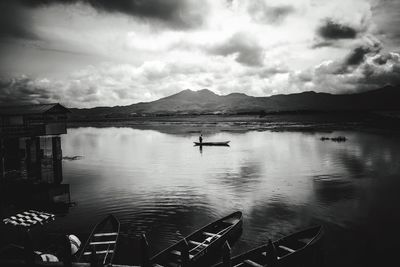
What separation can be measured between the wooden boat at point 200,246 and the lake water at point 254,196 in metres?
1.30

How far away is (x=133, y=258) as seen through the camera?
16297 mm

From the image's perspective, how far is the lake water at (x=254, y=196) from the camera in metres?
18.9

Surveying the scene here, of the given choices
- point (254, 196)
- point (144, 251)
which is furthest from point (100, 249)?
point (254, 196)

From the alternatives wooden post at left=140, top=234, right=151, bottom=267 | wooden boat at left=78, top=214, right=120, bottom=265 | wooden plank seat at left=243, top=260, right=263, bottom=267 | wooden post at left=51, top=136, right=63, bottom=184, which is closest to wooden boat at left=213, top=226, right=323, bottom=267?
wooden plank seat at left=243, top=260, right=263, bottom=267

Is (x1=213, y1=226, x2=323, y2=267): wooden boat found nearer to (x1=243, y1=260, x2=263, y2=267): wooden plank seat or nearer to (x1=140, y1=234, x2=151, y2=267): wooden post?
(x1=243, y1=260, x2=263, y2=267): wooden plank seat

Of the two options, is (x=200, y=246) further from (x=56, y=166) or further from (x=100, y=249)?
(x=56, y=166)

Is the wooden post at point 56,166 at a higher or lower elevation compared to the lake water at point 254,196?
higher

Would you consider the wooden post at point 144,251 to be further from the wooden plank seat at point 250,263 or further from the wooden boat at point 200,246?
the wooden plank seat at point 250,263

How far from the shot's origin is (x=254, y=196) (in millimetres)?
27312

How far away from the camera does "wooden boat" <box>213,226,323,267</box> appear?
42.3 feet

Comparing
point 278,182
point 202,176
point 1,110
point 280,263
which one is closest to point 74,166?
point 1,110

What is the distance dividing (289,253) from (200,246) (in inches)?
170

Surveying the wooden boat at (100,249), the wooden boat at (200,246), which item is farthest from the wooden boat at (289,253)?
the wooden boat at (100,249)

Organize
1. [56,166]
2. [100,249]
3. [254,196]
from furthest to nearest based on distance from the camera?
[56,166] < [254,196] < [100,249]
